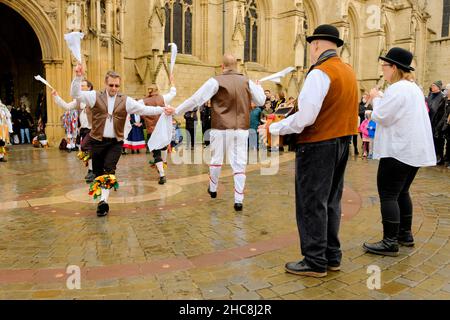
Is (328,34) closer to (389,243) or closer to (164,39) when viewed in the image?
(389,243)

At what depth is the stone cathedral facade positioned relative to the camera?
1474 cm

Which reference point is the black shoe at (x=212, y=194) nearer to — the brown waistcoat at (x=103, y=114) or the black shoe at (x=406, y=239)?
the brown waistcoat at (x=103, y=114)

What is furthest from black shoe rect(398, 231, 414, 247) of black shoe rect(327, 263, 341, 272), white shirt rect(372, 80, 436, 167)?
black shoe rect(327, 263, 341, 272)

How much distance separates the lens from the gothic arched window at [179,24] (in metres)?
20.0

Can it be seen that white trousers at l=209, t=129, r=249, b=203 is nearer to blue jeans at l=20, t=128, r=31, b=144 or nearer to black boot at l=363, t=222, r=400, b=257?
black boot at l=363, t=222, r=400, b=257

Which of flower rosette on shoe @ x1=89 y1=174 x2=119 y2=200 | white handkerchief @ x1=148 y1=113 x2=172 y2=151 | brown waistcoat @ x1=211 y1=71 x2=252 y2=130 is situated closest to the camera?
flower rosette on shoe @ x1=89 y1=174 x2=119 y2=200

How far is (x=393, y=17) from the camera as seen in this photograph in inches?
1289

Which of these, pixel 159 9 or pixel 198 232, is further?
pixel 159 9

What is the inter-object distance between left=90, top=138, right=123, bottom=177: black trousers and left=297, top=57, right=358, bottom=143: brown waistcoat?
128 inches

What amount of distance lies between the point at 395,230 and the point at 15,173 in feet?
27.5

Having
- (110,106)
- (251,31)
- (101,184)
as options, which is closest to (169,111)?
(110,106)
